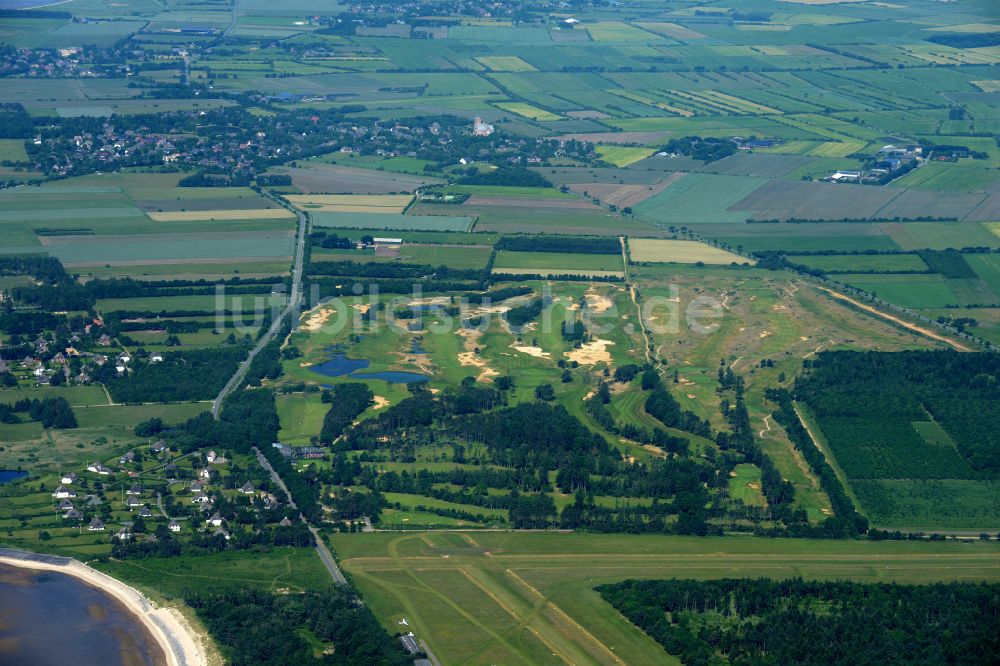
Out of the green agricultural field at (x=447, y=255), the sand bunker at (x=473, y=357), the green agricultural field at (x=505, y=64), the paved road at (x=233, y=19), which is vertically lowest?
the sand bunker at (x=473, y=357)

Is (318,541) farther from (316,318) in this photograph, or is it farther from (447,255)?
(447,255)

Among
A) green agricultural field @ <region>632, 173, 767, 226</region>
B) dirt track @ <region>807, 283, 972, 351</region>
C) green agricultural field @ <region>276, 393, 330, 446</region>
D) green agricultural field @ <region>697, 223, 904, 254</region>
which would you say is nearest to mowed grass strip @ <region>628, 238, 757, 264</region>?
green agricultural field @ <region>697, 223, 904, 254</region>

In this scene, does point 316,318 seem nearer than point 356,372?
No

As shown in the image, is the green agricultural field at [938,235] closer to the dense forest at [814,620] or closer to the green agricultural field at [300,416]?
the green agricultural field at [300,416]

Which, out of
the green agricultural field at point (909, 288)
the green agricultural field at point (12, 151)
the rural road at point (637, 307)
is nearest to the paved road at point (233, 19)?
the green agricultural field at point (12, 151)

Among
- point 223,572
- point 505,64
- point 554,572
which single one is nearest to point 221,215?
point 223,572

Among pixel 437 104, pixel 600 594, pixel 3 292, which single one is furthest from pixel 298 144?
pixel 600 594
